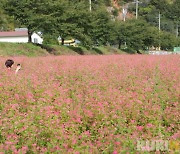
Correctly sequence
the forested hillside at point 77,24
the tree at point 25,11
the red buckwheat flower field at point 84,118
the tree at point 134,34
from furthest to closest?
the tree at point 134,34
the forested hillside at point 77,24
the tree at point 25,11
the red buckwheat flower field at point 84,118

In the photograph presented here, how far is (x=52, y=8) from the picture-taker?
127 feet

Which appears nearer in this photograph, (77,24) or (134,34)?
(77,24)

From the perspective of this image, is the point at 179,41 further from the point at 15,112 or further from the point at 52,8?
the point at 15,112

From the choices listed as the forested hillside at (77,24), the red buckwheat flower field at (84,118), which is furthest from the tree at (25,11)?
the red buckwheat flower field at (84,118)

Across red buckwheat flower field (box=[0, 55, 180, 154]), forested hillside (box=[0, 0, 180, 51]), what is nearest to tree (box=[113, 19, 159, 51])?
forested hillside (box=[0, 0, 180, 51])

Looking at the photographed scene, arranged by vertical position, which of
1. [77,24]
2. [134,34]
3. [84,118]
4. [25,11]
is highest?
[25,11]

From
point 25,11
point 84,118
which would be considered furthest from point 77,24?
point 84,118

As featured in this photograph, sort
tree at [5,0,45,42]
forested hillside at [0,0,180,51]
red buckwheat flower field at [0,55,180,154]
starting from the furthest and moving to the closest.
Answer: forested hillside at [0,0,180,51]
tree at [5,0,45,42]
red buckwheat flower field at [0,55,180,154]

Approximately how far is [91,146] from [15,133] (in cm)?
109

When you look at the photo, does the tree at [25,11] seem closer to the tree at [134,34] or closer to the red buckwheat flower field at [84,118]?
the tree at [134,34]

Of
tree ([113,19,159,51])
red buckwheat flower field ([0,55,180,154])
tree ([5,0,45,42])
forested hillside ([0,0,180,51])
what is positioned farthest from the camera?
tree ([113,19,159,51])

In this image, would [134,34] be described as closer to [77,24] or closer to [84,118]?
[77,24]

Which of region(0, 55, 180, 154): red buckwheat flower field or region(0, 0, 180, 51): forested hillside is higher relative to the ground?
region(0, 0, 180, 51): forested hillside

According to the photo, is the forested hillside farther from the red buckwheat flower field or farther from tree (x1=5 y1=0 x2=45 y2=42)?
the red buckwheat flower field
